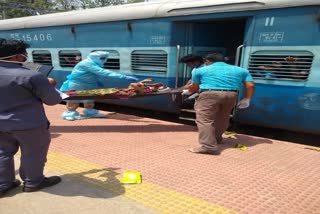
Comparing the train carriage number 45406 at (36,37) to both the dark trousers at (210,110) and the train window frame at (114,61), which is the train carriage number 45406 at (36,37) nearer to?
the train window frame at (114,61)

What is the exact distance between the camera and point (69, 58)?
8.88 m

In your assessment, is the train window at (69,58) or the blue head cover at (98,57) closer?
the blue head cover at (98,57)

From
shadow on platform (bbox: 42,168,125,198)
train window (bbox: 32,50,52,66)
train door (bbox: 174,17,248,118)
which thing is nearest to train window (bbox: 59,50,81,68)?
train window (bbox: 32,50,52,66)

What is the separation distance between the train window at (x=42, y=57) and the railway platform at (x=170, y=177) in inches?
161

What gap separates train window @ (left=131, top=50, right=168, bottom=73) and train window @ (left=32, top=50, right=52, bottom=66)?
334 cm

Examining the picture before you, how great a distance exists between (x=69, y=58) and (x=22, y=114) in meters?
6.08

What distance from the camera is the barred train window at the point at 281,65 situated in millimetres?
5196

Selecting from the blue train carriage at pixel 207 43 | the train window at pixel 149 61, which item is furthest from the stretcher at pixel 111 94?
the train window at pixel 149 61

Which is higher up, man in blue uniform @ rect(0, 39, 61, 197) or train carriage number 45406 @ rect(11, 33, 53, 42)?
man in blue uniform @ rect(0, 39, 61, 197)

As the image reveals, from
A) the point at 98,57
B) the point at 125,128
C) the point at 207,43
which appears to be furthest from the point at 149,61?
the point at 125,128

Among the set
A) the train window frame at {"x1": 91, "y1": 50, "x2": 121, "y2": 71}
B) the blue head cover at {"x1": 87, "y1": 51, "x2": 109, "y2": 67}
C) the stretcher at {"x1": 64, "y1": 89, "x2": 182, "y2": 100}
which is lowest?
the stretcher at {"x1": 64, "y1": 89, "x2": 182, "y2": 100}

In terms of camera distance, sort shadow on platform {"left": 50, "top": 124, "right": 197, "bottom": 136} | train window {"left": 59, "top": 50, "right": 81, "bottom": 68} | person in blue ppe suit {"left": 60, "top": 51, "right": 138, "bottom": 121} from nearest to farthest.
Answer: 1. shadow on platform {"left": 50, "top": 124, "right": 197, "bottom": 136}
2. person in blue ppe suit {"left": 60, "top": 51, "right": 138, "bottom": 121}
3. train window {"left": 59, "top": 50, "right": 81, "bottom": 68}

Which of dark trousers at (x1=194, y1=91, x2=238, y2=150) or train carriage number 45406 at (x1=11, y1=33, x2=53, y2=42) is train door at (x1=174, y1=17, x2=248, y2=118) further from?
train carriage number 45406 at (x1=11, y1=33, x2=53, y2=42)

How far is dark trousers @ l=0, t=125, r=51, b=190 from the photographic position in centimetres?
313
